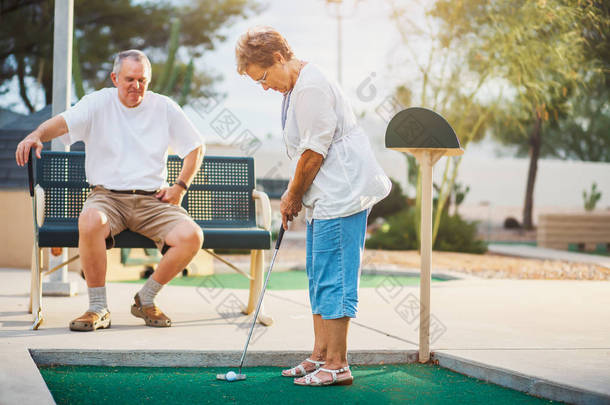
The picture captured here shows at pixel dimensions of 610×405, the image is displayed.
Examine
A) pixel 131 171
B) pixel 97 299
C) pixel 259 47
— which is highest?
pixel 259 47

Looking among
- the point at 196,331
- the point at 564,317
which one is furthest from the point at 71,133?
the point at 564,317

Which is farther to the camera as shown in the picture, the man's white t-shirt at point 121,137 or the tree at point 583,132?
the tree at point 583,132

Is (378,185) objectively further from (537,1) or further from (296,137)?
(537,1)

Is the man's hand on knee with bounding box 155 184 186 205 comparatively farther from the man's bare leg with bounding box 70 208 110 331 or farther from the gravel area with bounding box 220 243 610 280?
the gravel area with bounding box 220 243 610 280

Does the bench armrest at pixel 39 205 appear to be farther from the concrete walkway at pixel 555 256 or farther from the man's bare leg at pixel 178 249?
the concrete walkway at pixel 555 256

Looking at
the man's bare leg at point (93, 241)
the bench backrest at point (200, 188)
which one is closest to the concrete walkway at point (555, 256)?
the bench backrest at point (200, 188)

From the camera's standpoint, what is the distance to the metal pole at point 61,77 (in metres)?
4.70

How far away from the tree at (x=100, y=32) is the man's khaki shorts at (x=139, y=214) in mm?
10447

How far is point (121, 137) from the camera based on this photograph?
11.9 ft

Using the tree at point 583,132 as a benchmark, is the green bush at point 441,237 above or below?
below

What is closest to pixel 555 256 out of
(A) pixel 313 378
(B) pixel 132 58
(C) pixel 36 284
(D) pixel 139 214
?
(D) pixel 139 214

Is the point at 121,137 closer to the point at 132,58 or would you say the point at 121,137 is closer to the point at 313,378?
the point at 132,58

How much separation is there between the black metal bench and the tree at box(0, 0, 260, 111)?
9.85 m

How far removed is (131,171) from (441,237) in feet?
26.9
